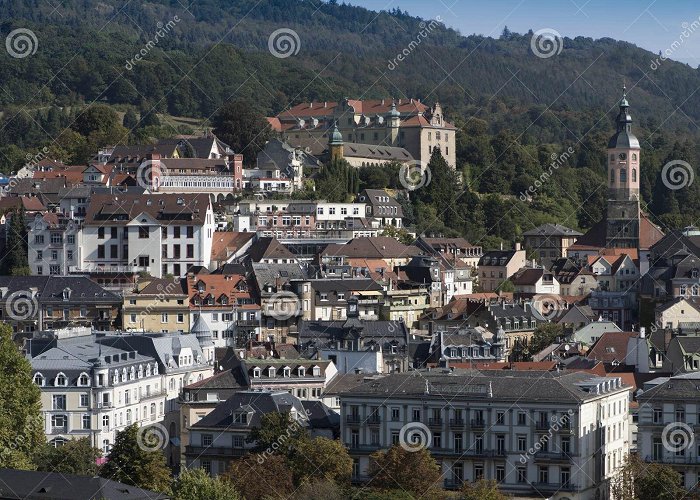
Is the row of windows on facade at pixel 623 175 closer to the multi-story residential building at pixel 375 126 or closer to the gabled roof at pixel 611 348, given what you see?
the multi-story residential building at pixel 375 126

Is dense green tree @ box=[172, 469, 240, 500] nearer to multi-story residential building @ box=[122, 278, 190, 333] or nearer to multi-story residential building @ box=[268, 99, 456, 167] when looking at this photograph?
multi-story residential building @ box=[122, 278, 190, 333]

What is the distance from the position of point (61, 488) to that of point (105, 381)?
21.1 m

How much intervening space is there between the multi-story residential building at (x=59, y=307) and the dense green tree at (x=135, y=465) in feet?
99.1

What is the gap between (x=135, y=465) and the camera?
62.5 meters

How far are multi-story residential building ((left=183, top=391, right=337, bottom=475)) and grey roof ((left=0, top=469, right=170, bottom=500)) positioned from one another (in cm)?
1220

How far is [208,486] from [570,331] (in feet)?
141

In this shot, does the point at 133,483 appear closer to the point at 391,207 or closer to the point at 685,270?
the point at 685,270

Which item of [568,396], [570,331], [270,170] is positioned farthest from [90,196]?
[568,396]

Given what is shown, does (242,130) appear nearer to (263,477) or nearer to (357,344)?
(357,344)

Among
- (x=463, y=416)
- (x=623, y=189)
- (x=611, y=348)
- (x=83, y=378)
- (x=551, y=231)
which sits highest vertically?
(x=623, y=189)

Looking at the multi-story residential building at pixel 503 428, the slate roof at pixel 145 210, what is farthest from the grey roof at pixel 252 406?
the slate roof at pixel 145 210

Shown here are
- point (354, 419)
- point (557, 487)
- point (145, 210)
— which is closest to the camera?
point (557, 487)

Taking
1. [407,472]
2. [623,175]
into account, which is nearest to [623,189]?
[623,175]

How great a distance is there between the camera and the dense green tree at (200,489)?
5731cm
